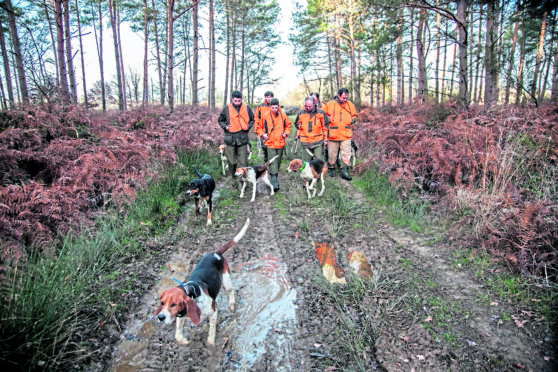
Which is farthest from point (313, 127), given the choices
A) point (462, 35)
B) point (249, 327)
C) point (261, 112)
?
point (249, 327)

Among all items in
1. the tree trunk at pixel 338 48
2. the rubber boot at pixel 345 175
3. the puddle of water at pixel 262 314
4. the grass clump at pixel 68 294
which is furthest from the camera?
the tree trunk at pixel 338 48

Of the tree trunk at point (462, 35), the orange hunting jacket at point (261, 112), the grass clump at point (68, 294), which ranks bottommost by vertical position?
the grass clump at point (68, 294)

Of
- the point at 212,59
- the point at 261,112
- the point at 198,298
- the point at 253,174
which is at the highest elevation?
the point at 212,59

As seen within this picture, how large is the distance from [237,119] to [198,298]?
5.68m

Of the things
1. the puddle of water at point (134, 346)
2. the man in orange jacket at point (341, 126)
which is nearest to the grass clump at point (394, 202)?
the man in orange jacket at point (341, 126)

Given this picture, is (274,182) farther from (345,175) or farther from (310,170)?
(345,175)

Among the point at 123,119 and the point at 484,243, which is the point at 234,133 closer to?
the point at 123,119

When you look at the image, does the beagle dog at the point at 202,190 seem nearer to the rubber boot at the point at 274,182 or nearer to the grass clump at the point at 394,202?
the rubber boot at the point at 274,182

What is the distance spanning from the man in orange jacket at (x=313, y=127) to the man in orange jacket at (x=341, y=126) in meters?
0.50

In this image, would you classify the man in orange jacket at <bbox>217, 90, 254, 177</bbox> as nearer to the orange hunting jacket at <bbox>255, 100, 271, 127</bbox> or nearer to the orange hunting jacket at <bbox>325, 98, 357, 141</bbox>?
the orange hunting jacket at <bbox>255, 100, 271, 127</bbox>

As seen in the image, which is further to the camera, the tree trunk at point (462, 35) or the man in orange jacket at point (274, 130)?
the man in orange jacket at point (274, 130)

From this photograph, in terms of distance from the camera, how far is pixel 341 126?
8.90 m

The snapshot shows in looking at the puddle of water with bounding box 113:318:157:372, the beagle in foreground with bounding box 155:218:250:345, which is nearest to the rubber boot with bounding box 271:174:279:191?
the beagle in foreground with bounding box 155:218:250:345

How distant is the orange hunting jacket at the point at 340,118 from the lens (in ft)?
28.8
